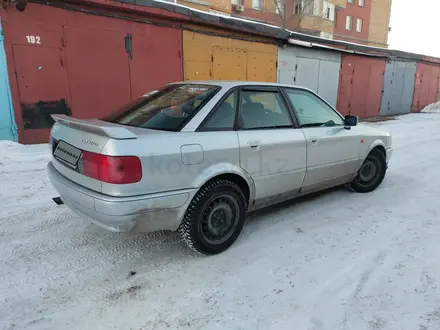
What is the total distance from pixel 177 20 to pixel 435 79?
63.6 ft

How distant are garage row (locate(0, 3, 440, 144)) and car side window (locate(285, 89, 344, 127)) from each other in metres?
5.77

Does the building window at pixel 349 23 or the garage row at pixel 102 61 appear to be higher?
the building window at pixel 349 23

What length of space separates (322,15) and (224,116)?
114 ft

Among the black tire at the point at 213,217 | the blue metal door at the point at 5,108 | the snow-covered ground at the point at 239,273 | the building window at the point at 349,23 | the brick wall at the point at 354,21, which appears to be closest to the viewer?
the snow-covered ground at the point at 239,273

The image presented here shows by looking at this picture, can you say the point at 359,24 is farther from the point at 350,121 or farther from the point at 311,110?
the point at 311,110

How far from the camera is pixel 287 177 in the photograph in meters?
3.39

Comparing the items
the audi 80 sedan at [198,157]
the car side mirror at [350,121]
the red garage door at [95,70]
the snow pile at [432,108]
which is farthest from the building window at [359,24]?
the audi 80 sedan at [198,157]

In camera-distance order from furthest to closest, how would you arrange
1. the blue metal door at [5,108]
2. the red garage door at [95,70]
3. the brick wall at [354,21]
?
1. the brick wall at [354,21]
2. the red garage door at [95,70]
3. the blue metal door at [5,108]

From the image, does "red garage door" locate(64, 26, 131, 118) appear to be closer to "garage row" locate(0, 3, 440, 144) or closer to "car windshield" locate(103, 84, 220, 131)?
"garage row" locate(0, 3, 440, 144)

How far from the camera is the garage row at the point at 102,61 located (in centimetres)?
677

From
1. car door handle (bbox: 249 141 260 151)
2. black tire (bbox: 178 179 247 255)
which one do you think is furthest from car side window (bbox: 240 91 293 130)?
black tire (bbox: 178 179 247 255)

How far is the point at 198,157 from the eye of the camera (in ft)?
8.58

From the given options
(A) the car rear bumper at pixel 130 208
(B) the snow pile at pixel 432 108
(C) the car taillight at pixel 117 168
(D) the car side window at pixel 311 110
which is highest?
(D) the car side window at pixel 311 110

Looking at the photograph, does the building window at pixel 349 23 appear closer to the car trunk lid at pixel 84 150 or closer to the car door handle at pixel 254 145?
the car door handle at pixel 254 145
